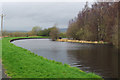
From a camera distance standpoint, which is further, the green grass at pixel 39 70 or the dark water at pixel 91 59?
the dark water at pixel 91 59

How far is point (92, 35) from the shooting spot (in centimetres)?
4256

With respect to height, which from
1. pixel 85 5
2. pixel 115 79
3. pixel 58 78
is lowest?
pixel 115 79

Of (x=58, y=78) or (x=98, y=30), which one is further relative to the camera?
(x=98, y=30)

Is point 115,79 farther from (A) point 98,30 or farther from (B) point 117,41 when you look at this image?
(A) point 98,30

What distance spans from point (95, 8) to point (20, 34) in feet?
165

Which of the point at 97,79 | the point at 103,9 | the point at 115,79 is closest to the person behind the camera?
the point at 97,79

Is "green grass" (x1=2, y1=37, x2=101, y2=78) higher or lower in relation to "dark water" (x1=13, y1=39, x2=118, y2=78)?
higher

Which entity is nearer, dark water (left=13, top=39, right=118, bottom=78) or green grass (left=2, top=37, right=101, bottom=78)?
green grass (left=2, top=37, right=101, bottom=78)

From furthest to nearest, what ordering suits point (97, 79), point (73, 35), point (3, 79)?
point (73, 35)
point (97, 79)
point (3, 79)

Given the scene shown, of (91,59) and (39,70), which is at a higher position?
(39,70)

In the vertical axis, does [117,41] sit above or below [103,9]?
below

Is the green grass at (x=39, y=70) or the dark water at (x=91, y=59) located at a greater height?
the green grass at (x=39, y=70)

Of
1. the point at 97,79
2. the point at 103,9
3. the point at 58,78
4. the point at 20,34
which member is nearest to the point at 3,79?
the point at 58,78

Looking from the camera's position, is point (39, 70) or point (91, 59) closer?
point (39, 70)
